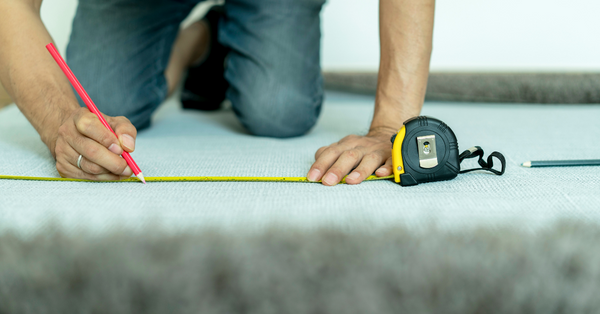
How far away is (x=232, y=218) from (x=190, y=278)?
0.33 ft

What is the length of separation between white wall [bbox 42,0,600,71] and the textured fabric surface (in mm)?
1121

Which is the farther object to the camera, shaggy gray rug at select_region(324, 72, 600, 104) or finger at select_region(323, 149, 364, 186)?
shaggy gray rug at select_region(324, 72, 600, 104)

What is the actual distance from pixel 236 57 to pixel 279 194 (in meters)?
0.75

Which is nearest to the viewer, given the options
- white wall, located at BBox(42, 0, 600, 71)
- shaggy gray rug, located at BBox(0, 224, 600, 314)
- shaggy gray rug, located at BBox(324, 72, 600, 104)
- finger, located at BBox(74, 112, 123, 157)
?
shaggy gray rug, located at BBox(0, 224, 600, 314)

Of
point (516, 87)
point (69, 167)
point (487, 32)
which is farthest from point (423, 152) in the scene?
point (487, 32)

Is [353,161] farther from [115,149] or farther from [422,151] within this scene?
[115,149]

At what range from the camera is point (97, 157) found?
60 cm

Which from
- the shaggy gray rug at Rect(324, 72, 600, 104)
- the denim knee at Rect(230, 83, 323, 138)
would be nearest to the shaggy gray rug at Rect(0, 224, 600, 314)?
the denim knee at Rect(230, 83, 323, 138)

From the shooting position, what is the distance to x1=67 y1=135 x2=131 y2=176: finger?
23.7 inches

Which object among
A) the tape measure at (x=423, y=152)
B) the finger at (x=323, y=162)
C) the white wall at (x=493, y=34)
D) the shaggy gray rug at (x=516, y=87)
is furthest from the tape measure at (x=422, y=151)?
the white wall at (x=493, y=34)

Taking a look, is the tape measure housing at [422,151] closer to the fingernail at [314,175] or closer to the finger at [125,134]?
the fingernail at [314,175]

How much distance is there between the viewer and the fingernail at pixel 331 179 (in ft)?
2.06

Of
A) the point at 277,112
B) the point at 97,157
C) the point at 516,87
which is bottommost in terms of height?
the point at 516,87

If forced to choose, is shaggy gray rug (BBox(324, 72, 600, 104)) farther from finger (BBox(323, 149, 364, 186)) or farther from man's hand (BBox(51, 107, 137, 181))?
man's hand (BBox(51, 107, 137, 181))
